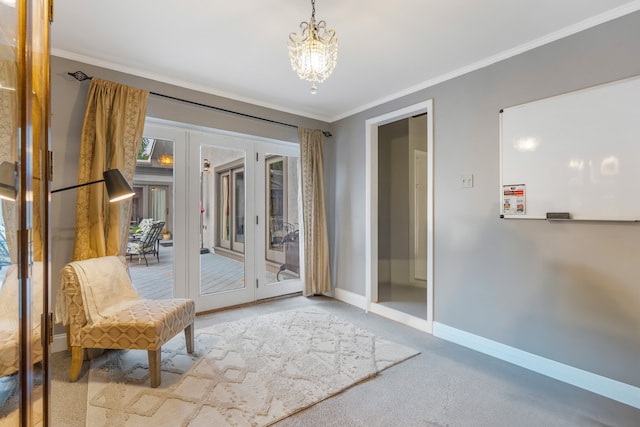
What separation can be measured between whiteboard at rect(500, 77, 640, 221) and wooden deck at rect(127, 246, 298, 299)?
294 centimetres

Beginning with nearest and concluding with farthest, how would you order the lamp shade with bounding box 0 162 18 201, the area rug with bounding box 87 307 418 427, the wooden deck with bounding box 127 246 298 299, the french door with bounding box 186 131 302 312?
the lamp shade with bounding box 0 162 18 201 < the area rug with bounding box 87 307 418 427 < the wooden deck with bounding box 127 246 298 299 < the french door with bounding box 186 131 302 312

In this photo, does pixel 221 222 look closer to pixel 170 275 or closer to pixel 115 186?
pixel 170 275

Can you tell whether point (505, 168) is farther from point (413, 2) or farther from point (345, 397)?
point (345, 397)

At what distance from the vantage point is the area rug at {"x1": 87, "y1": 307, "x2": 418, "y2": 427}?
1742 millimetres

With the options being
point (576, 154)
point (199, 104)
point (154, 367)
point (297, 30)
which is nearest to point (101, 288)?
point (154, 367)

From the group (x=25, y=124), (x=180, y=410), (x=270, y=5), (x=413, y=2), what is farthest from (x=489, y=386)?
(x=270, y=5)

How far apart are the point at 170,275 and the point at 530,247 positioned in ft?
11.1

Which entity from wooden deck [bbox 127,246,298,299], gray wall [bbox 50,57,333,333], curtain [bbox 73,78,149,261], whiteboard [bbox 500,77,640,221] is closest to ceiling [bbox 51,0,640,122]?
gray wall [bbox 50,57,333,333]

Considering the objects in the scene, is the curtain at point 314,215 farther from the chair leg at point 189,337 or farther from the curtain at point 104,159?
the curtain at point 104,159

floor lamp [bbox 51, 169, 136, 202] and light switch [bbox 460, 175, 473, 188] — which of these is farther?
light switch [bbox 460, 175, 473, 188]

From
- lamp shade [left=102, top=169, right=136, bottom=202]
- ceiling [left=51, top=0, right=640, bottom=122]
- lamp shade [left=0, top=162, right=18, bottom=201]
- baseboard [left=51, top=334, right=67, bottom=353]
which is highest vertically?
ceiling [left=51, top=0, right=640, bottom=122]

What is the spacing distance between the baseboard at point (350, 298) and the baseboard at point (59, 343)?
2.84m

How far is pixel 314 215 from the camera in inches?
156

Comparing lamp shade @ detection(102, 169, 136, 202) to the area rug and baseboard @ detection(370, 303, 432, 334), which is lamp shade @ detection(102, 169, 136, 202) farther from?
baseboard @ detection(370, 303, 432, 334)
